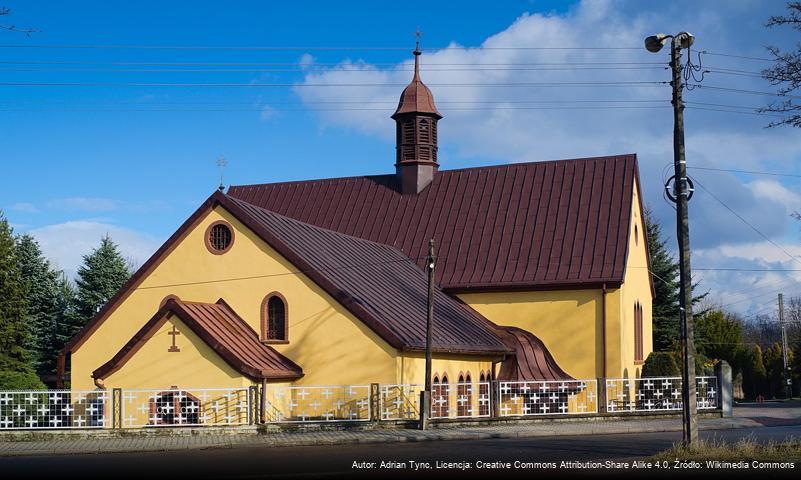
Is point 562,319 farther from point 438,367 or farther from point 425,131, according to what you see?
point 425,131

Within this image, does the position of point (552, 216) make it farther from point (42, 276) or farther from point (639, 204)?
point (42, 276)

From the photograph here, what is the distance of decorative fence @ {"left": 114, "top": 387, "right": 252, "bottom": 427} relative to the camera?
77.4 ft

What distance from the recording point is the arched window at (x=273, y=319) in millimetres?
27422

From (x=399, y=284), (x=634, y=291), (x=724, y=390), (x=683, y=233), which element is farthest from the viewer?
(x=634, y=291)

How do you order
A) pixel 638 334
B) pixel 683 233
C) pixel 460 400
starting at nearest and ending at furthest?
pixel 683 233, pixel 460 400, pixel 638 334

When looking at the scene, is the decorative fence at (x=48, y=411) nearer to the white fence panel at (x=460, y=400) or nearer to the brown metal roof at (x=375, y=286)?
the brown metal roof at (x=375, y=286)

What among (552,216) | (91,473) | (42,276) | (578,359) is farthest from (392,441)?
(42,276)

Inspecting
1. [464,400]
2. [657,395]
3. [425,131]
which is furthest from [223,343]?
[425,131]

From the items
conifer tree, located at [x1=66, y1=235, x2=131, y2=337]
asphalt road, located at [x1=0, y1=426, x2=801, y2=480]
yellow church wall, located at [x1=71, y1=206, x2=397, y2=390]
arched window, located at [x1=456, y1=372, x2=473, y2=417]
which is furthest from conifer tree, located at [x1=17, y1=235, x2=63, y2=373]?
asphalt road, located at [x1=0, y1=426, x2=801, y2=480]

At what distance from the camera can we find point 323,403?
24828 mm

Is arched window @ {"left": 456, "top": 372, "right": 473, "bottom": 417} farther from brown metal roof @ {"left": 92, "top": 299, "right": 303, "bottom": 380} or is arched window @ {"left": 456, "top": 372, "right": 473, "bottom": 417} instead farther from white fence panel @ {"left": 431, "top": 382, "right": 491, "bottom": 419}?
brown metal roof @ {"left": 92, "top": 299, "right": 303, "bottom": 380}

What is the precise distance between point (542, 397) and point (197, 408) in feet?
29.8

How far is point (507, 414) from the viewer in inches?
1003

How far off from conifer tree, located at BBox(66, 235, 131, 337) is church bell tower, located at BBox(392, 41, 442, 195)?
57.2 feet
